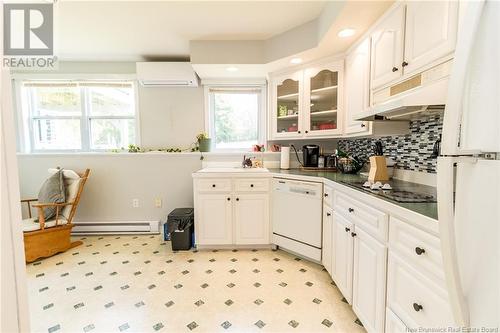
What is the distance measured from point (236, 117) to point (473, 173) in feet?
9.61

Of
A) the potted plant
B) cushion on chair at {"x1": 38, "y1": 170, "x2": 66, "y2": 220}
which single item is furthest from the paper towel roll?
cushion on chair at {"x1": 38, "y1": 170, "x2": 66, "y2": 220}

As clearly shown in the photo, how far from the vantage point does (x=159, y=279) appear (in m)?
2.07

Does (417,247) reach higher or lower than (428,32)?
lower

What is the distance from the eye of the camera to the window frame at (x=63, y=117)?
3168 millimetres

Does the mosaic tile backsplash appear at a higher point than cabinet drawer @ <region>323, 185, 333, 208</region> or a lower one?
higher

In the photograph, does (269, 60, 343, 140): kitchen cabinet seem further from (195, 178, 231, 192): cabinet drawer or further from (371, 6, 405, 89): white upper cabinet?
(195, 178, 231, 192): cabinet drawer

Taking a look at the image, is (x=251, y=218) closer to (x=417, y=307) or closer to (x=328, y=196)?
(x=328, y=196)

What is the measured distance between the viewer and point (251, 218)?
2.59m

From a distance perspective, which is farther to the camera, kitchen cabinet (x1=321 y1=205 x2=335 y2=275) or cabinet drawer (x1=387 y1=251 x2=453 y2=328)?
kitchen cabinet (x1=321 y1=205 x2=335 y2=275)

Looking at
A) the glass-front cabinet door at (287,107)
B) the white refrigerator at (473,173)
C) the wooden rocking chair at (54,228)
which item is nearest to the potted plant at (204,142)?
the glass-front cabinet door at (287,107)

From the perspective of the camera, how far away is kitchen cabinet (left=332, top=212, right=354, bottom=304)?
1636 mm

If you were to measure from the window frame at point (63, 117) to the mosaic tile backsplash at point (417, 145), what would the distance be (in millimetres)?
3078

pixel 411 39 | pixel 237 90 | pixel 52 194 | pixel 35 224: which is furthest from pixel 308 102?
pixel 35 224

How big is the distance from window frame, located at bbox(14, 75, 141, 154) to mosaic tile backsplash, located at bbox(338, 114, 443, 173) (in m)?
3.08
